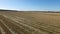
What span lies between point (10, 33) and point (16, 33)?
1.39 feet

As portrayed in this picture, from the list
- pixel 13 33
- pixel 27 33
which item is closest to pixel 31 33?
pixel 27 33

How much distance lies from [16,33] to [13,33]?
0.20 metres

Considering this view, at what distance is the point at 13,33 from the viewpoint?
11211mm

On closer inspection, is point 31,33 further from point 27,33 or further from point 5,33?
point 5,33

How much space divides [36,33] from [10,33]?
1662 mm

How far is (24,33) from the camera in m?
11.1

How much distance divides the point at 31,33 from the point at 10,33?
4.54 feet

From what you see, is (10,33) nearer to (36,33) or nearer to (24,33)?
(24,33)

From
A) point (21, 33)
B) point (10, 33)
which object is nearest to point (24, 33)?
point (21, 33)

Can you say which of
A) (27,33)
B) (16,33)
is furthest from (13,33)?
(27,33)

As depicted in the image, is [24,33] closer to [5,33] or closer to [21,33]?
[21,33]

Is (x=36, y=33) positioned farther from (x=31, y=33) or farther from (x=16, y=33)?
(x=16, y=33)

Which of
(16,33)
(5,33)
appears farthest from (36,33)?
(5,33)

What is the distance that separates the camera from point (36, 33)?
35.6 feet
